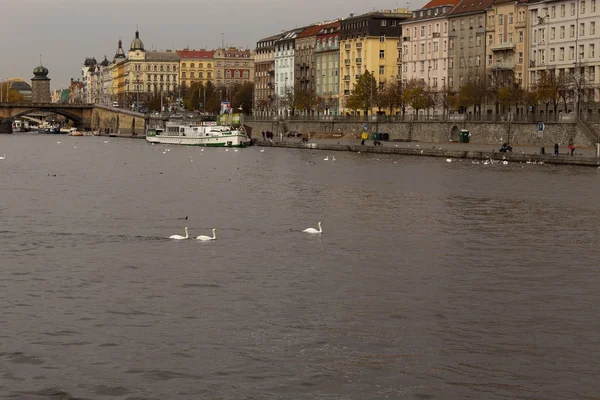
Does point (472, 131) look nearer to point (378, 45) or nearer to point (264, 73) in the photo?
point (378, 45)

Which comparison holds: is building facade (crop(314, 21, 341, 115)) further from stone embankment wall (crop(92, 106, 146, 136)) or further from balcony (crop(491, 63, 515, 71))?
balcony (crop(491, 63, 515, 71))

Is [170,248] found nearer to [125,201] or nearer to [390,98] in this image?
[125,201]

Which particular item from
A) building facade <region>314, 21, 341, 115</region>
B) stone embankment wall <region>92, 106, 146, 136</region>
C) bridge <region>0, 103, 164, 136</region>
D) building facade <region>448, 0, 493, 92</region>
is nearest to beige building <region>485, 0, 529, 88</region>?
building facade <region>448, 0, 493, 92</region>

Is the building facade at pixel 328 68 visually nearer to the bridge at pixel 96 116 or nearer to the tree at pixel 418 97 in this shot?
the bridge at pixel 96 116

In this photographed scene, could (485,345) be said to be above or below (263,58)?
A: below

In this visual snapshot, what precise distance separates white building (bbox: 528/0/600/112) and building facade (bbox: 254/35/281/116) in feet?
222

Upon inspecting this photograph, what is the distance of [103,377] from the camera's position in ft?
52.0

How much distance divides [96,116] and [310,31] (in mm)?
39118

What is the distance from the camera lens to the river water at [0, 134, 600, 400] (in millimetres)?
15891

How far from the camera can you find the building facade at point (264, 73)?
166 meters

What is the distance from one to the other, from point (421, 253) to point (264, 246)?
3793mm

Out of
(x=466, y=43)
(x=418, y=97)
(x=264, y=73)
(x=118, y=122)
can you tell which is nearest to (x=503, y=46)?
(x=466, y=43)

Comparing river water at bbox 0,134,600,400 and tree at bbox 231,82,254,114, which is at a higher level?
tree at bbox 231,82,254,114

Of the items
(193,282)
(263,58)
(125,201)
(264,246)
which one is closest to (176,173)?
(125,201)
